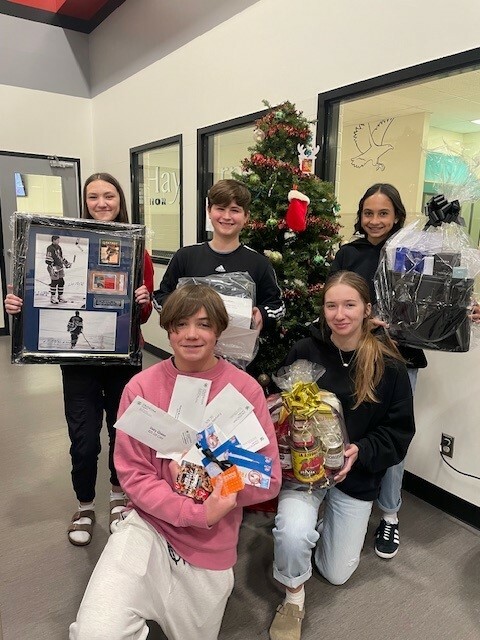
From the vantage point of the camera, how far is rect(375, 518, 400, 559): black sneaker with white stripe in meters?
2.08

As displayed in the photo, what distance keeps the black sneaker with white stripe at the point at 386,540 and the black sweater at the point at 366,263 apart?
0.74 m

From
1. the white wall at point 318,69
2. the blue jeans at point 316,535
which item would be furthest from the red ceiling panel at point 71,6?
the blue jeans at point 316,535

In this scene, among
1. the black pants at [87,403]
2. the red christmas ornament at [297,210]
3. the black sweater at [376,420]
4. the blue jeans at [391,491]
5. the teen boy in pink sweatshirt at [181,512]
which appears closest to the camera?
the teen boy in pink sweatshirt at [181,512]

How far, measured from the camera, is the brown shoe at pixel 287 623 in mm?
1613

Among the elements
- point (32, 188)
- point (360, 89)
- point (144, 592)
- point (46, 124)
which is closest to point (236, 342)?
point (144, 592)

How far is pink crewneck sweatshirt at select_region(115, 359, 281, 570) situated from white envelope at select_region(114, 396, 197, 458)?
5 cm

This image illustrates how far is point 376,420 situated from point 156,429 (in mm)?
898

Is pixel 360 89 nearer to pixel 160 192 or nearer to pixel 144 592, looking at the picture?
pixel 144 592

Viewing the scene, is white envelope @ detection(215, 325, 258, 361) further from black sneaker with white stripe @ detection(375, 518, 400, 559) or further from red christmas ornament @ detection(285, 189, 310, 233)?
black sneaker with white stripe @ detection(375, 518, 400, 559)

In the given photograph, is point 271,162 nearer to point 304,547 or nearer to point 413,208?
point 413,208

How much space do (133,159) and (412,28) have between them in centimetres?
357

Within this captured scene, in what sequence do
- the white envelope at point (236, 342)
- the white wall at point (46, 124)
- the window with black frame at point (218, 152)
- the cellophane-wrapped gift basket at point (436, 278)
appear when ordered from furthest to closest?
the white wall at point (46, 124), the window with black frame at point (218, 152), the white envelope at point (236, 342), the cellophane-wrapped gift basket at point (436, 278)

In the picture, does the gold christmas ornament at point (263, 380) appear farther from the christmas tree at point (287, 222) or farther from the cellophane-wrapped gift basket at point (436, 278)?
the cellophane-wrapped gift basket at point (436, 278)

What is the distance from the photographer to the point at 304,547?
1.63m
